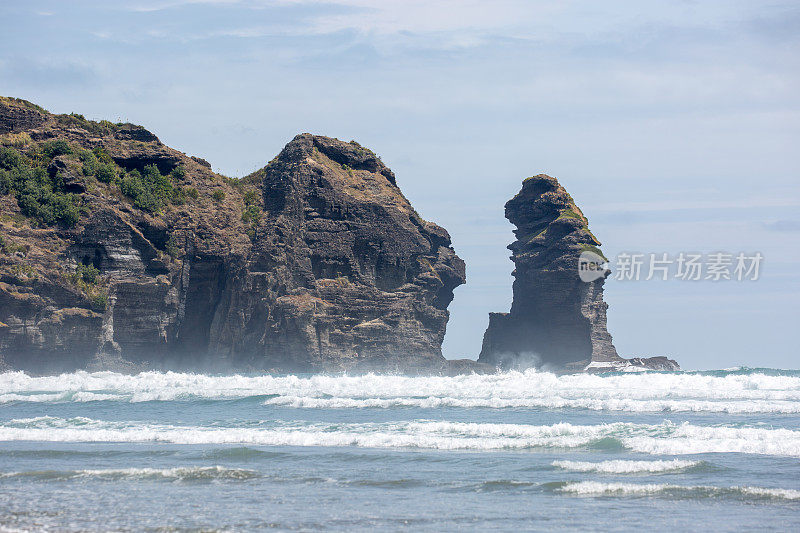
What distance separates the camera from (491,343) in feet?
271

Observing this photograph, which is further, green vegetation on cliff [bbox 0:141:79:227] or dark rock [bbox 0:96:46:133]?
dark rock [bbox 0:96:46:133]

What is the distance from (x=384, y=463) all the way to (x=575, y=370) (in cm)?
5635

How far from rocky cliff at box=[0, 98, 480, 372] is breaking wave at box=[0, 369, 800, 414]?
227 inches

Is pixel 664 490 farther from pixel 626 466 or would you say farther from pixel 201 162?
pixel 201 162

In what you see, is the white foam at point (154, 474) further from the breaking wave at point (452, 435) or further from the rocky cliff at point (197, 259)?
the rocky cliff at point (197, 259)

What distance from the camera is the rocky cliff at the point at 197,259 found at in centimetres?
5316

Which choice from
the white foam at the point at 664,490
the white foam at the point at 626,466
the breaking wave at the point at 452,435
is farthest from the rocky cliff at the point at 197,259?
the white foam at the point at 664,490

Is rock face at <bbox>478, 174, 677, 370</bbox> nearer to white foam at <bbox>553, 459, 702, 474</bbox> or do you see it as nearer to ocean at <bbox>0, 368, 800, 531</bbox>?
ocean at <bbox>0, 368, 800, 531</bbox>

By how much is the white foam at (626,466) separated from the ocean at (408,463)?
5 cm

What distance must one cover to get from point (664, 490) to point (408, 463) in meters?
6.49

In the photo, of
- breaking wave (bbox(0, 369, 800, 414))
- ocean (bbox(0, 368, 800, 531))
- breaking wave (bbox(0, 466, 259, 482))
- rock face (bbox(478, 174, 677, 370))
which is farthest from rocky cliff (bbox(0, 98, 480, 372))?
breaking wave (bbox(0, 466, 259, 482))

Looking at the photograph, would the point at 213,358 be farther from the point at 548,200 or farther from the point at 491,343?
the point at 548,200

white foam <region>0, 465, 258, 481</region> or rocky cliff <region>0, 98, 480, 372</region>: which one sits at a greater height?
rocky cliff <region>0, 98, 480, 372</region>

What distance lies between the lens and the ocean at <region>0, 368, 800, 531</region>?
542 inches
